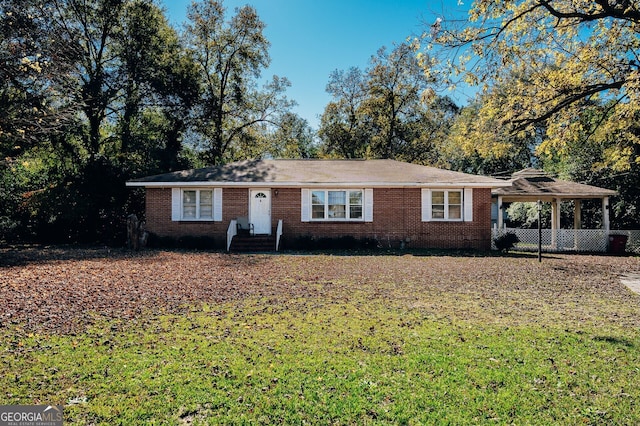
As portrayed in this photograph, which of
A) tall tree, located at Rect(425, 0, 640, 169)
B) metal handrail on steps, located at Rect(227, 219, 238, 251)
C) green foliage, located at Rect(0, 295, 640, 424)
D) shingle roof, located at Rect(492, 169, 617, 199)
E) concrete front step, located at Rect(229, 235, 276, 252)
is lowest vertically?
green foliage, located at Rect(0, 295, 640, 424)

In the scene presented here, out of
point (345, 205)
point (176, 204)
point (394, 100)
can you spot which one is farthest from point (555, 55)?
point (394, 100)

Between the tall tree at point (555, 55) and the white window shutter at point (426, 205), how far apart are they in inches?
239

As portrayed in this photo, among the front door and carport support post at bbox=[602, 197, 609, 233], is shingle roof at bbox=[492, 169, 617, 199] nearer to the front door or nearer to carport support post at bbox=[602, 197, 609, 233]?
carport support post at bbox=[602, 197, 609, 233]

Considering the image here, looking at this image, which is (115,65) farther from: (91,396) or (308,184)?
(91,396)

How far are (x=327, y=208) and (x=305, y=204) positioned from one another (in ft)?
3.38

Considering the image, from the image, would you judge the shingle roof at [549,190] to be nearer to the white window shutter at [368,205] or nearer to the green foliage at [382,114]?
the white window shutter at [368,205]

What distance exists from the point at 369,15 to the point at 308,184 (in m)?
7.31

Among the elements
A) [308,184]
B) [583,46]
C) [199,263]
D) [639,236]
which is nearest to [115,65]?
[308,184]

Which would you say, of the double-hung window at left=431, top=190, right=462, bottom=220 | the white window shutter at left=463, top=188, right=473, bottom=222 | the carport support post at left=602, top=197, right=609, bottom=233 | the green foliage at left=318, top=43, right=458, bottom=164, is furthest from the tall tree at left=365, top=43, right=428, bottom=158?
the carport support post at left=602, top=197, right=609, bottom=233

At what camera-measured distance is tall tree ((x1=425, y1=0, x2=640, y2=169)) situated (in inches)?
322

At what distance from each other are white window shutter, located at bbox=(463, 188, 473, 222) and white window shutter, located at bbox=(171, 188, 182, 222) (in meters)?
13.0

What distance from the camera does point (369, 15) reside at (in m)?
13.0

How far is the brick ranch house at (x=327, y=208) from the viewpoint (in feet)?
58.6

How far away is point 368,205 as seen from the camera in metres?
18.0
